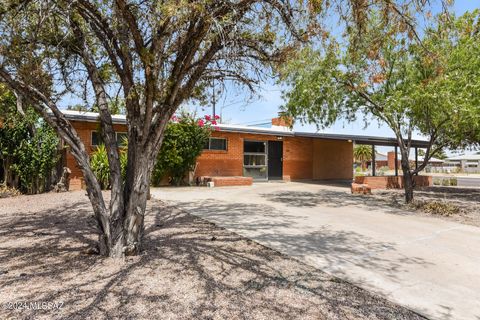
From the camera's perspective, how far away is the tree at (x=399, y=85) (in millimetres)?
7316

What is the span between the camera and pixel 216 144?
1606 cm

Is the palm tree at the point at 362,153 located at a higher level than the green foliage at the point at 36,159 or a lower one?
higher

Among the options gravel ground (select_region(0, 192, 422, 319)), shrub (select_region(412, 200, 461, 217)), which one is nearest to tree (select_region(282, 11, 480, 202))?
shrub (select_region(412, 200, 461, 217))

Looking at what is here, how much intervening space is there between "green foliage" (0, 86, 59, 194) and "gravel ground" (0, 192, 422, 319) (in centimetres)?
557

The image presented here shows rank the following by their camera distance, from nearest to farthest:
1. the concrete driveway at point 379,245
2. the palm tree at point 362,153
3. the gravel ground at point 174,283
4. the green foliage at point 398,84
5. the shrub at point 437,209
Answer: the gravel ground at point 174,283, the concrete driveway at point 379,245, the green foliage at point 398,84, the shrub at point 437,209, the palm tree at point 362,153

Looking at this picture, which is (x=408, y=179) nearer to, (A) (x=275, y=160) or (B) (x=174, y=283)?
(B) (x=174, y=283)

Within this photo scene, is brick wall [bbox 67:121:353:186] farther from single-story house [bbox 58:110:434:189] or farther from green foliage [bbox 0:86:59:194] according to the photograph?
green foliage [bbox 0:86:59:194]

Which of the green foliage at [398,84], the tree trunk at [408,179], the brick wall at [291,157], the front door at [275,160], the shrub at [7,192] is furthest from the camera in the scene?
the front door at [275,160]

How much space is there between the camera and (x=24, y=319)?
260 cm

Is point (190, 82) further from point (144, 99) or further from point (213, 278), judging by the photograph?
point (213, 278)

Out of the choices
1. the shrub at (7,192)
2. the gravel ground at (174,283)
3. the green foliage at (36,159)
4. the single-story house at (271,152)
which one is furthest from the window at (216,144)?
the gravel ground at (174,283)

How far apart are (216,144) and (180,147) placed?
3.01m

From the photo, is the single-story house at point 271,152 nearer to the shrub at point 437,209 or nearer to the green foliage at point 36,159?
the green foliage at point 36,159

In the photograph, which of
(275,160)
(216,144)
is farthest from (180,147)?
(275,160)
